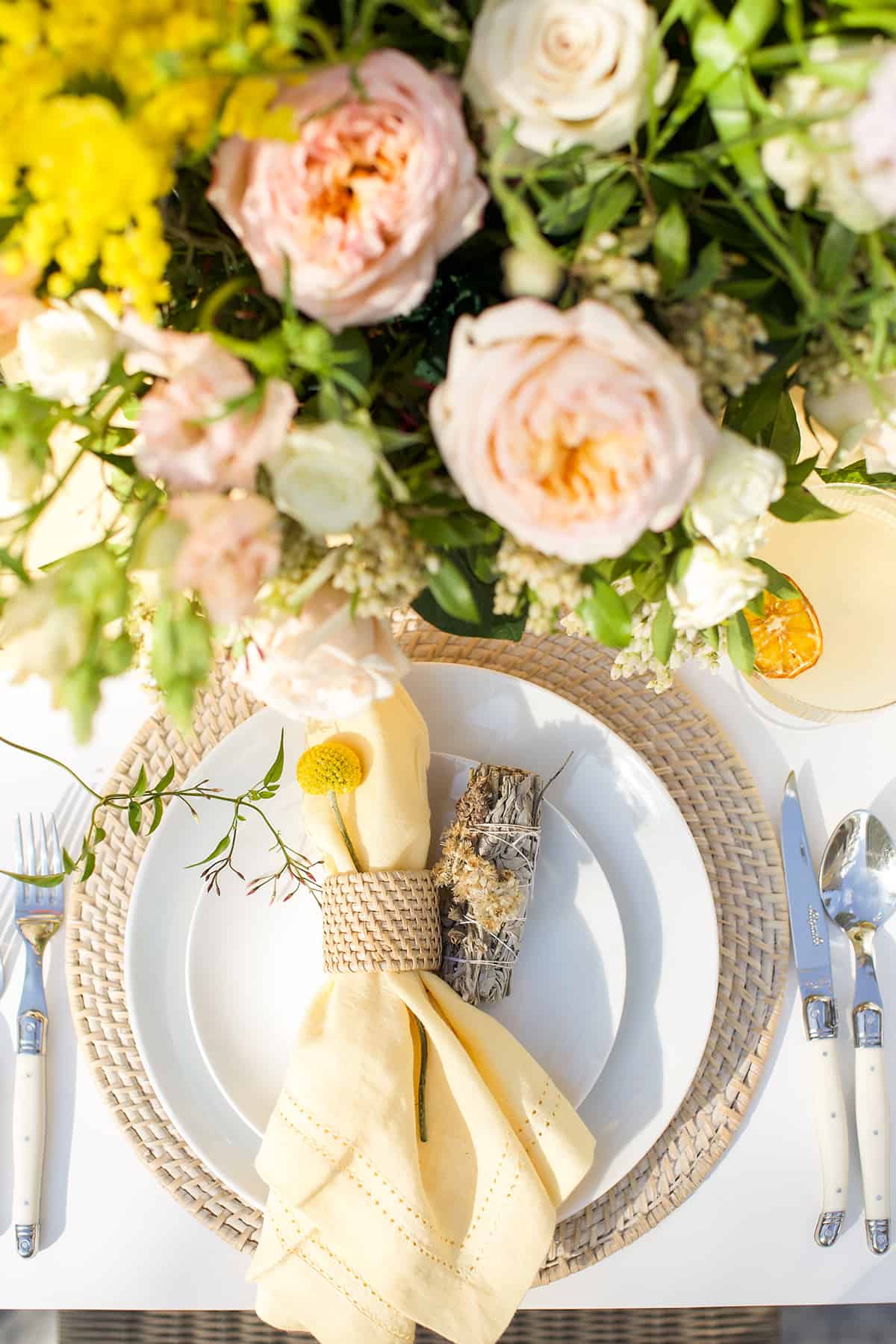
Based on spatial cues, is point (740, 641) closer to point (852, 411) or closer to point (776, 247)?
point (852, 411)

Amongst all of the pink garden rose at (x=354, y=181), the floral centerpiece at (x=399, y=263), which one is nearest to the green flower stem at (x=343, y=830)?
the floral centerpiece at (x=399, y=263)

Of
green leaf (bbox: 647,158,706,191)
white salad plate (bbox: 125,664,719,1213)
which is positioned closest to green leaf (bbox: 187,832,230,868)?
white salad plate (bbox: 125,664,719,1213)

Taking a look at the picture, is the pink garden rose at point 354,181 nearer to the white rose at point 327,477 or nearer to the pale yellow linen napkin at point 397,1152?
the white rose at point 327,477

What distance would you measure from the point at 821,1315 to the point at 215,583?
1.32 m

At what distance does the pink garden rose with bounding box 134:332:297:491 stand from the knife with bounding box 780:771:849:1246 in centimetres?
68

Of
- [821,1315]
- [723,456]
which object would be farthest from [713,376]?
[821,1315]

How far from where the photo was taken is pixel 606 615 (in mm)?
444

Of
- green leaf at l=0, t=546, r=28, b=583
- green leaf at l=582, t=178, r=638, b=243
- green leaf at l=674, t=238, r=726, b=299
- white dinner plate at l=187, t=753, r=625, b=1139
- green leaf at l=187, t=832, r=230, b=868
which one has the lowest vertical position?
white dinner plate at l=187, t=753, r=625, b=1139

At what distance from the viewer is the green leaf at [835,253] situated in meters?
0.39

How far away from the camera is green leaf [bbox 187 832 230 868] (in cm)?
76

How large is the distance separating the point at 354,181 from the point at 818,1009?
0.76 meters

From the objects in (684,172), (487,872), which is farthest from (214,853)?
(684,172)

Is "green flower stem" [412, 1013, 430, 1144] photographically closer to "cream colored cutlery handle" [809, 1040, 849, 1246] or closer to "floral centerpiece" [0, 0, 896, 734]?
"cream colored cutlery handle" [809, 1040, 849, 1246]

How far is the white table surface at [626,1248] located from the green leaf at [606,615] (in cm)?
51
